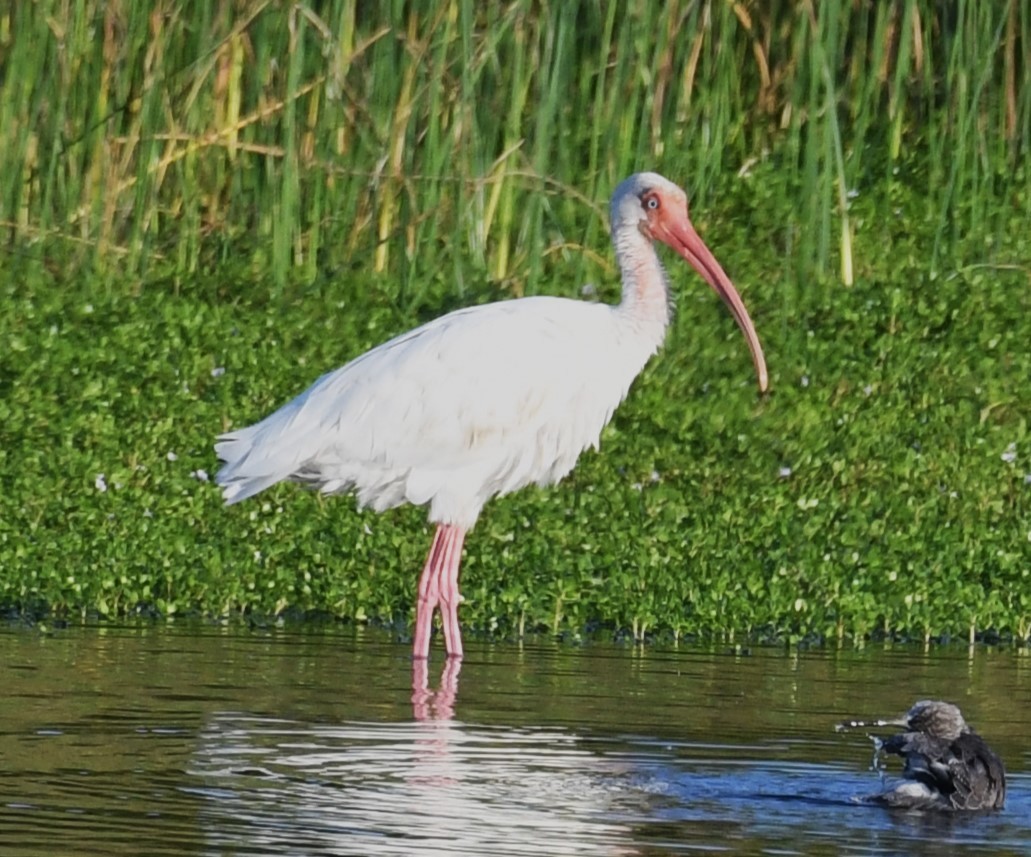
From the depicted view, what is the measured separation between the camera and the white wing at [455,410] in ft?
31.9

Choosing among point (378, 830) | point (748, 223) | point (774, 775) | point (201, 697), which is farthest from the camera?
point (748, 223)

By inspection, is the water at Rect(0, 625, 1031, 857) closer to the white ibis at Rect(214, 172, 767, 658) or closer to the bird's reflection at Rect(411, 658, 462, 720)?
the bird's reflection at Rect(411, 658, 462, 720)

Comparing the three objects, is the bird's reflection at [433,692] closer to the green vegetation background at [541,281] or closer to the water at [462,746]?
the water at [462,746]

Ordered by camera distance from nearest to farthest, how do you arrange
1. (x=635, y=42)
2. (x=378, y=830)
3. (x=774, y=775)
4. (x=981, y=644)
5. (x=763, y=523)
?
(x=378, y=830) < (x=774, y=775) < (x=981, y=644) < (x=763, y=523) < (x=635, y=42)

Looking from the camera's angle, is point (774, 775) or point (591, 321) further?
point (591, 321)

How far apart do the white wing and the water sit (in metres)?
0.62

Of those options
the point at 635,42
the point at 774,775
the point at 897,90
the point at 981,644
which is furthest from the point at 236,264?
the point at 774,775

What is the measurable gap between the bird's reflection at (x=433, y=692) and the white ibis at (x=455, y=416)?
47cm

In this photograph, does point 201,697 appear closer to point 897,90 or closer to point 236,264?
point 236,264

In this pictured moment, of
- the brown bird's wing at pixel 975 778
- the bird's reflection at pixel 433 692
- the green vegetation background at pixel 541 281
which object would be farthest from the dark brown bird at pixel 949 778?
the green vegetation background at pixel 541 281

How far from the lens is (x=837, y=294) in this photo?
1312 centimetres

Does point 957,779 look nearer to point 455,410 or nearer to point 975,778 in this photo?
point 975,778

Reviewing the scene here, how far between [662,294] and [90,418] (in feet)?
8.49

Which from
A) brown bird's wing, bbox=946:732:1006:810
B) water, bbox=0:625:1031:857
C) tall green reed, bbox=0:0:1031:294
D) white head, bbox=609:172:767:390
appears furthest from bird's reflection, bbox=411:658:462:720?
tall green reed, bbox=0:0:1031:294
